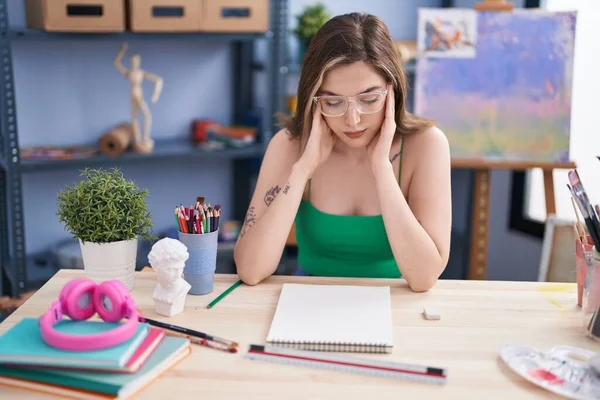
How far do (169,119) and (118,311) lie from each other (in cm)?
216

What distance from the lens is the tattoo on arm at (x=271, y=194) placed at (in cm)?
168

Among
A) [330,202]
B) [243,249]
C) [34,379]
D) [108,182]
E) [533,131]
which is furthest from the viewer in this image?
[533,131]

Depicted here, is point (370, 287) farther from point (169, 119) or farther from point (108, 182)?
point (169, 119)

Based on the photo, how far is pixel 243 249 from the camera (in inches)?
61.1

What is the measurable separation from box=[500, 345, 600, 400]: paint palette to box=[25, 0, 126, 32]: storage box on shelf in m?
2.03

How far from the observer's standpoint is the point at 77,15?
2.62 m

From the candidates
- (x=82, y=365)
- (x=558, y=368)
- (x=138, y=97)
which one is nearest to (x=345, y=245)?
(x=558, y=368)

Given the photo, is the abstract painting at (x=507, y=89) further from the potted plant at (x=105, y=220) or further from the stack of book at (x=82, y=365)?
the stack of book at (x=82, y=365)

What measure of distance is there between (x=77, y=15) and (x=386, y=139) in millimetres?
1510

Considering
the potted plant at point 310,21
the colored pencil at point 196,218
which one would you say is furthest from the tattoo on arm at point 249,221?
the potted plant at point 310,21

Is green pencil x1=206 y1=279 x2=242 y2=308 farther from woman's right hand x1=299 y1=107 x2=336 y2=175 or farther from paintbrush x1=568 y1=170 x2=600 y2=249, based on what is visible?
paintbrush x1=568 y1=170 x2=600 y2=249

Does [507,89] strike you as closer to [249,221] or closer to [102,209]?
[249,221]

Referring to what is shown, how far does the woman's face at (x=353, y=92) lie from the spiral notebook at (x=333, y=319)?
388 mm

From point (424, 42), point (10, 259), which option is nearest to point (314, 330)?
point (424, 42)
